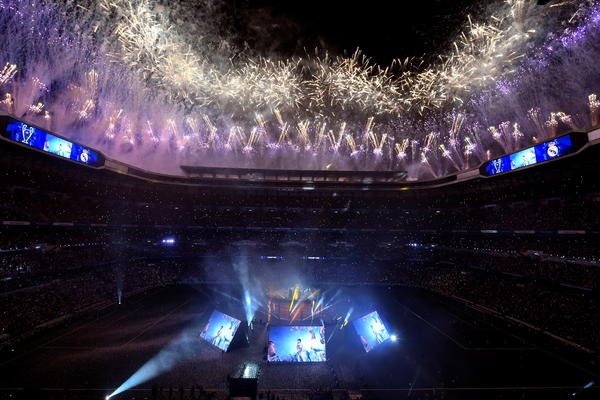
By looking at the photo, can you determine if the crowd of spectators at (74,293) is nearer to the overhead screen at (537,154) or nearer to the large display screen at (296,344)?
the large display screen at (296,344)

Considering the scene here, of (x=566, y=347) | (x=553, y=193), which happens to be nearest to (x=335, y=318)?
(x=566, y=347)

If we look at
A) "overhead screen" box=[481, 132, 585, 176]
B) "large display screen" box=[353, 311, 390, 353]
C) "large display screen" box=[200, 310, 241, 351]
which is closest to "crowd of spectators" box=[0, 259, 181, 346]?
"large display screen" box=[200, 310, 241, 351]

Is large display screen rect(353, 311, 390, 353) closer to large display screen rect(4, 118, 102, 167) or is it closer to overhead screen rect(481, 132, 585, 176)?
overhead screen rect(481, 132, 585, 176)

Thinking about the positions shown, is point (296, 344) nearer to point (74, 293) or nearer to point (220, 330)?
point (220, 330)

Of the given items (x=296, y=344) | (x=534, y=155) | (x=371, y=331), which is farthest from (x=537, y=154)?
(x=296, y=344)

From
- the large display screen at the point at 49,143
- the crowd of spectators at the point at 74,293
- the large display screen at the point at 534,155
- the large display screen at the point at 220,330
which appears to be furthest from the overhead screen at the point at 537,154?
the large display screen at the point at 49,143
